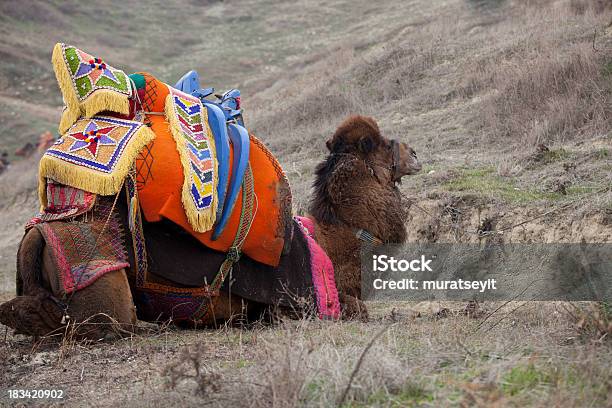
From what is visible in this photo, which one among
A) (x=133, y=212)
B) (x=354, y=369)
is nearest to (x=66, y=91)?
(x=133, y=212)

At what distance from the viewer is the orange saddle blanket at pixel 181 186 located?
227 inches

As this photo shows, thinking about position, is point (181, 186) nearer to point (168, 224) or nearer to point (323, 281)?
point (168, 224)

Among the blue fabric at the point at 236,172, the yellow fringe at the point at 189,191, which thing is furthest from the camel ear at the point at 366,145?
the yellow fringe at the point at 189,191

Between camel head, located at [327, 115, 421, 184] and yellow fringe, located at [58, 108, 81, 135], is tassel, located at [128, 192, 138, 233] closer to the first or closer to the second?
yellow fringe, located at [58, 108, 81, 135]

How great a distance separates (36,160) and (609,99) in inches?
766

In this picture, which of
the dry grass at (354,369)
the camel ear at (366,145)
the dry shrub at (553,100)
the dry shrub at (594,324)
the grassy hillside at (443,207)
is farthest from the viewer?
the dry shrub at (553,100)

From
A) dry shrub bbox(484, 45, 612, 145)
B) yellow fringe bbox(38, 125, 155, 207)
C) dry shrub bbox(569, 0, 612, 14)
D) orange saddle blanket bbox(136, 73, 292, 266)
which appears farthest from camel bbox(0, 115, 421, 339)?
dry shrub bbox(569, 0, 612, 14)

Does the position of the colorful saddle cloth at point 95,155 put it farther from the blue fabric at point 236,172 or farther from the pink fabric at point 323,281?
the pink fabric at point 323,281

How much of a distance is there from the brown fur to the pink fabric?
13cm

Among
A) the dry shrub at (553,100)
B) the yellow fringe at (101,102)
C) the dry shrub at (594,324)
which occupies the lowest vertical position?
the dry shrub at (594,324)

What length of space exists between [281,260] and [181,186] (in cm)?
97

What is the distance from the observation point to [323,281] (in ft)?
20.5

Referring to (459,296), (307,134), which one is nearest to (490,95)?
(307,134)

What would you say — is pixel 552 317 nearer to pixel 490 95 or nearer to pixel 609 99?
pixel 609 99
